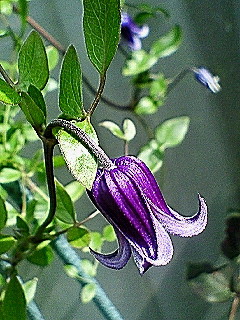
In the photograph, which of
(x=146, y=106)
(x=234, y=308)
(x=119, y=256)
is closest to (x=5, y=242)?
(x=119, y=256)

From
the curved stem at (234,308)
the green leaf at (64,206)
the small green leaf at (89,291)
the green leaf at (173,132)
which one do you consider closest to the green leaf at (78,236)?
the green leaf at (64,206)

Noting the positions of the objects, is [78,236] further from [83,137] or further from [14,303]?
[83,137]

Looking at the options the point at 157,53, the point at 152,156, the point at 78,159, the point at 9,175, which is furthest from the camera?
the point at 157,53

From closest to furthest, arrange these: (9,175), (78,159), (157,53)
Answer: (78,159) → (9,175) → (157,53)

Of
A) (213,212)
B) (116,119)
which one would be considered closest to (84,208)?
(116,119)

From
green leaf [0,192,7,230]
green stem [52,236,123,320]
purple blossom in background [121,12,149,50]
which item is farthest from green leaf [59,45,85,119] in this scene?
purple blossom in background [121,12,149,50]

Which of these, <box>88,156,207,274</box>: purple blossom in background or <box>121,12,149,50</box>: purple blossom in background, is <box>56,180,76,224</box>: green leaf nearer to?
<box>88,156,207,274</box>: purple blossom in background
